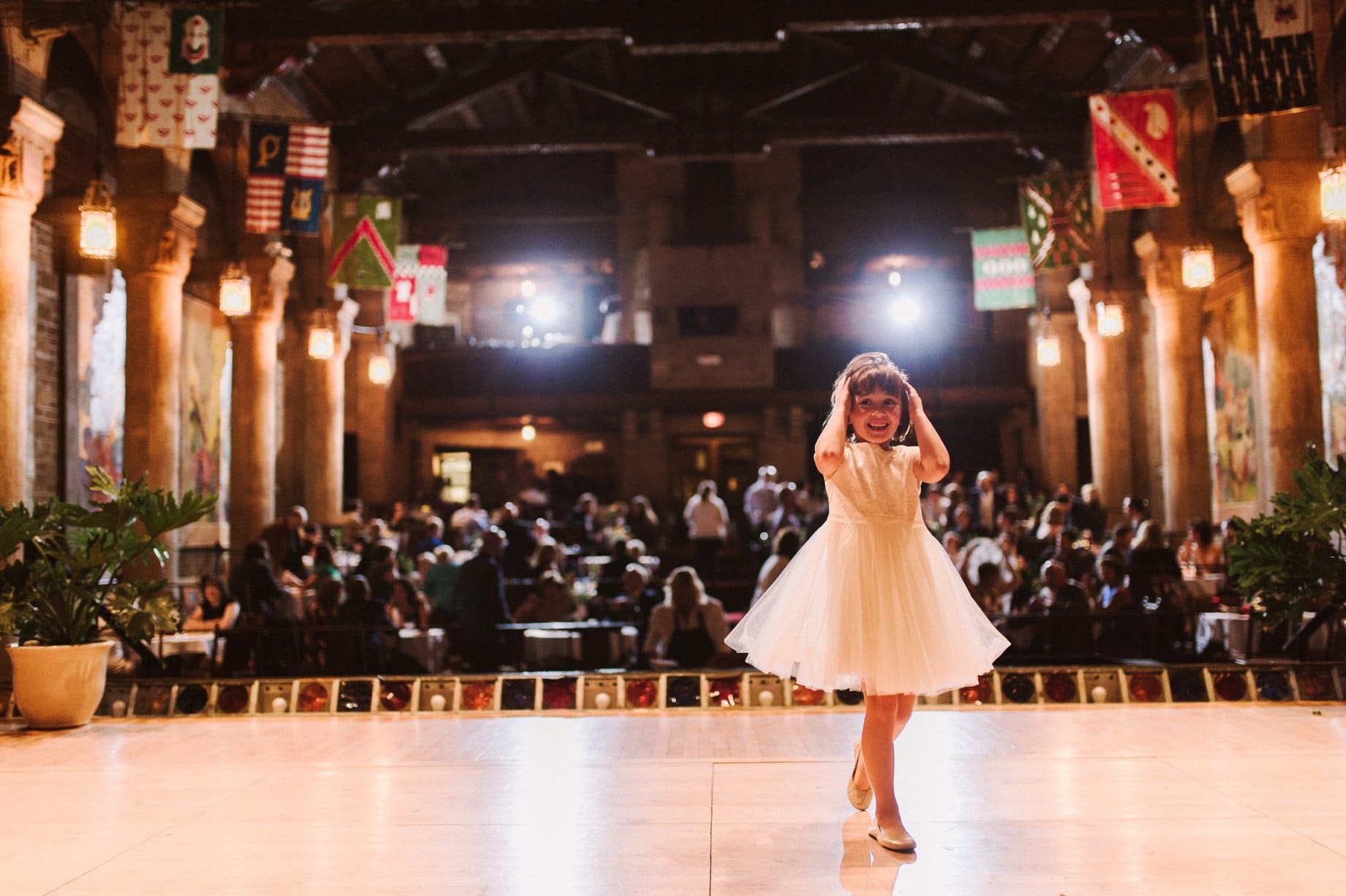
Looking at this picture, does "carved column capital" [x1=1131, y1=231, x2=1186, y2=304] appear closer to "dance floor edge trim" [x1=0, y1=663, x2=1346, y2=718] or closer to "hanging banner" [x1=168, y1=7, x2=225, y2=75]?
"dance floor edge trim" [x1=0, y1=663, x2=1346, y2=718]

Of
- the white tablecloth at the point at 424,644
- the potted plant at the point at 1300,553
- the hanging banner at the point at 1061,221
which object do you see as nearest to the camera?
the potted plant at the point at 1300,553

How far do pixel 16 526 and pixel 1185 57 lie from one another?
1159 centimetres

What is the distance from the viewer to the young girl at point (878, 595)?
12.2ft

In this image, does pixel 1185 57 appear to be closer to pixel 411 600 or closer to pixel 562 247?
pixel 411 600

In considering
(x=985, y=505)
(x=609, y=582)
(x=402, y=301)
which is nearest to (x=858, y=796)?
(x=609, y=582)

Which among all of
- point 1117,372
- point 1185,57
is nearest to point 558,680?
point 1185,57

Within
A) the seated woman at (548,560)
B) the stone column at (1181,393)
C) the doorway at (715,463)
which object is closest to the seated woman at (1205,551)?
the stone column at (1181,393)

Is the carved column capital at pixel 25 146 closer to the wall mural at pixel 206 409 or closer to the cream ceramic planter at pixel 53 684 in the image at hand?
the cream ceramic planter at pixel 53 684

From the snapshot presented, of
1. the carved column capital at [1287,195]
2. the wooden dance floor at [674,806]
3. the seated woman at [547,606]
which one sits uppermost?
the carved column capital at [1287,195]

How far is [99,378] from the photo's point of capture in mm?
13469

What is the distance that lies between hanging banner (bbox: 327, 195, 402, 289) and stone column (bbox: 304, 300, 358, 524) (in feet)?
7.92

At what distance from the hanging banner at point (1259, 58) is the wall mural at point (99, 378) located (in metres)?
11.1

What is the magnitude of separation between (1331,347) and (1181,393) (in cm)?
210

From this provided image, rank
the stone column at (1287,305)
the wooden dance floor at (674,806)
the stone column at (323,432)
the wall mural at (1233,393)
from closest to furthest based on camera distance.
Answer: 1. the wooden dance floor at (674,806)
2. the stone column at (1287,305)
3. the wall mural at (1233,393)
4. the stone column at (323,432)
